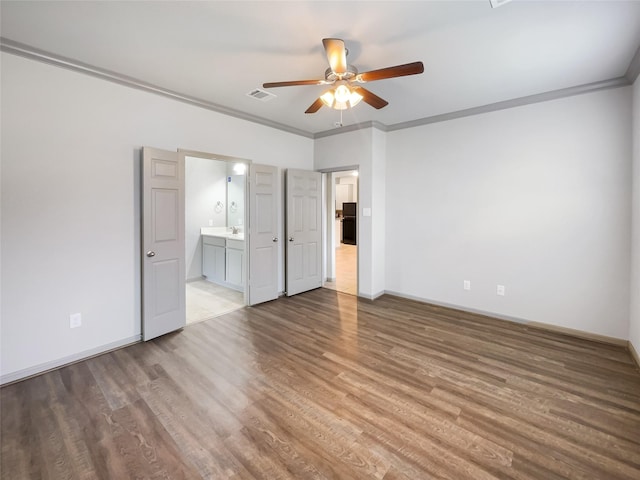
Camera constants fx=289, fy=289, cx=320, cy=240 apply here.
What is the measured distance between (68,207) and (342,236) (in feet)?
29.8

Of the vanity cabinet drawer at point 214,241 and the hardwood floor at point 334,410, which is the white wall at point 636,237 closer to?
the hardwood floor at point 334,410

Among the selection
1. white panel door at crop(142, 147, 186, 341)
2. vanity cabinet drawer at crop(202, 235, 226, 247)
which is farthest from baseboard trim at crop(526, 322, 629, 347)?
vanity cabinet drawer at crop(202, 235, 226, 247)

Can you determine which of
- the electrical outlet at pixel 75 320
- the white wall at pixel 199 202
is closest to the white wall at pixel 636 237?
the electrical outlet at pixel 75 320

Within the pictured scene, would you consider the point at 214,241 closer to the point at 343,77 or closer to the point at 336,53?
the point at 343,77

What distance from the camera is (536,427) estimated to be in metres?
1.91

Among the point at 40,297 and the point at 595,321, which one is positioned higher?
the point at 40,297

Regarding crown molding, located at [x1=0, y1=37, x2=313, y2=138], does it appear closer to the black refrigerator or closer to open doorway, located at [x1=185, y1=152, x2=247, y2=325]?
open doorway, located at [x1=185, y1=152, x2=247, y2=325]

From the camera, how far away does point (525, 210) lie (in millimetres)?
3525

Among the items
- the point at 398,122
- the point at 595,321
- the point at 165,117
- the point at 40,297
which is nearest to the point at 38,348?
the point at 40,297

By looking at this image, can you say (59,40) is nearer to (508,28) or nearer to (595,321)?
(508,28)

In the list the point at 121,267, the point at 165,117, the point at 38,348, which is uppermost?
the point at 165,117

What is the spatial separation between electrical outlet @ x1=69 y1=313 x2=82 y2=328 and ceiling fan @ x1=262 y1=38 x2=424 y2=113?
274 centimetres

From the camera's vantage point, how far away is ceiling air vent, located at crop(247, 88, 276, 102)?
3.30 metres

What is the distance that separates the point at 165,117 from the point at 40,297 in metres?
2.16
